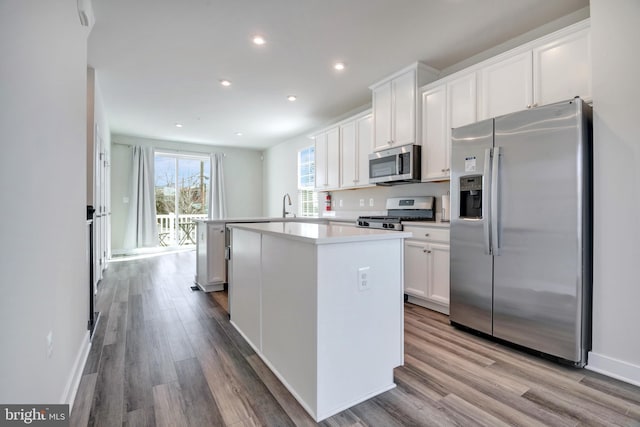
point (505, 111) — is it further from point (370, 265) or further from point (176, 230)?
point (176, 230)

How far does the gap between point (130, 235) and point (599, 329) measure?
786 centimetres

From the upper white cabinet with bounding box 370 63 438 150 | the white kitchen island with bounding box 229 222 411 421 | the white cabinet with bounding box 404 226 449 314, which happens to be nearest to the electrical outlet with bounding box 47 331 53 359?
the white kitchen island with bounding box 229 222 411 421

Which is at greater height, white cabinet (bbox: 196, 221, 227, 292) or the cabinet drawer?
the cabinet drawer

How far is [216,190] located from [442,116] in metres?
6.13

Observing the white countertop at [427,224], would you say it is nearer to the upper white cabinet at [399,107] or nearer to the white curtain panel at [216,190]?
the upper white cabinet at [399,107]

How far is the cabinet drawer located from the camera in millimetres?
2952

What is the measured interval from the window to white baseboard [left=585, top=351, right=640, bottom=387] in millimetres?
4924

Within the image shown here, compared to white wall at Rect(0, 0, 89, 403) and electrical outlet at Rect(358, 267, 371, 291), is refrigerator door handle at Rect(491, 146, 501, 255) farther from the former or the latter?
white wall at Rect(0, 0, 89, 403)

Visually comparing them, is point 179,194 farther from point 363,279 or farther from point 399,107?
point 363,279

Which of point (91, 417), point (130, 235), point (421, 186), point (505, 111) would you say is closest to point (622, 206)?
point (505, 111)

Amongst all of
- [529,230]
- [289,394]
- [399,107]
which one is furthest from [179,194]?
[529,230]

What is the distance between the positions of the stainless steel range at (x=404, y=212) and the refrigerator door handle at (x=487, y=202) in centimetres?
110

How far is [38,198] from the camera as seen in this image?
1.26m

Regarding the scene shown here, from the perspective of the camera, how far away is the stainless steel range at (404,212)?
3605mm
